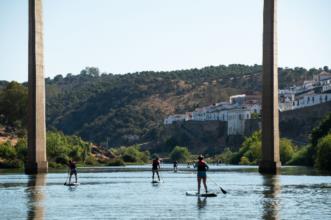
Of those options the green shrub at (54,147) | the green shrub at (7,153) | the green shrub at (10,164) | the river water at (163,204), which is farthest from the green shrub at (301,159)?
the river water at (163,204)

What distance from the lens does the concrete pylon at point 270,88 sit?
68.8 metres

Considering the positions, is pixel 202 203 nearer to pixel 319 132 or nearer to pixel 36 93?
pixel 36 93

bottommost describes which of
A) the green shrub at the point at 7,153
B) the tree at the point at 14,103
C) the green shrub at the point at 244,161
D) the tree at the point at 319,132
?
the green shrub at the point at 244,161

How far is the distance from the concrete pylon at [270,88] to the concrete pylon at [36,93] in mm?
16239

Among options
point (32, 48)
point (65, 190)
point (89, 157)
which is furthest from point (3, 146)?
point (65, 190)

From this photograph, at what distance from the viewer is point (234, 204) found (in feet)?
110

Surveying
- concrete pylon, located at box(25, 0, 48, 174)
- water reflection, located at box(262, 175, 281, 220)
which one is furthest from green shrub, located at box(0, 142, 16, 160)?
water reflection, located at box(262, 175, 281, 220)

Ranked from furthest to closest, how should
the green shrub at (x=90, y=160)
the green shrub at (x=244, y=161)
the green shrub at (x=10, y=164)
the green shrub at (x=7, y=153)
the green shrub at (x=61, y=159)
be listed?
the green shrub at (x=244, y=161) < the green shrub at (x=90, y=160) < the green shrub at (x=61, y=159) < the green shrub at (x=7, y=153) < the green shrub at (x=10, y=164)

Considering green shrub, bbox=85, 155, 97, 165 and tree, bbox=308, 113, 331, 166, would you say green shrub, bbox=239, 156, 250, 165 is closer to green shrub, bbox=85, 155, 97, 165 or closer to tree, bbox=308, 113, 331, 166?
green shrub, bbox=85, 155, 97, 165

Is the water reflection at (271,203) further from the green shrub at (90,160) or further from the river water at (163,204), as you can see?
the green shrub at (90,160)

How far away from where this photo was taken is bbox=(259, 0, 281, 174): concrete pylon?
68750 mm

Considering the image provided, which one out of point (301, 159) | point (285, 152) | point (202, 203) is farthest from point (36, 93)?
point (285, 152)

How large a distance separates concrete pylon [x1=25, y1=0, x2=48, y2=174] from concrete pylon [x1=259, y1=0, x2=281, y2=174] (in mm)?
16239

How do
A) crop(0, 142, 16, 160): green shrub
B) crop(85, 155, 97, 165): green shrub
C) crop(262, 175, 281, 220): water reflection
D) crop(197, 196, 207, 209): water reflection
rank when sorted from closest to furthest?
crop(262, 175, 281, 220): water reflection
crop(197, 196, 207, 209): water reflection
crop(0, 142, 16, 160): green shrub
crop(85, 155, 97, 165): green shrub
